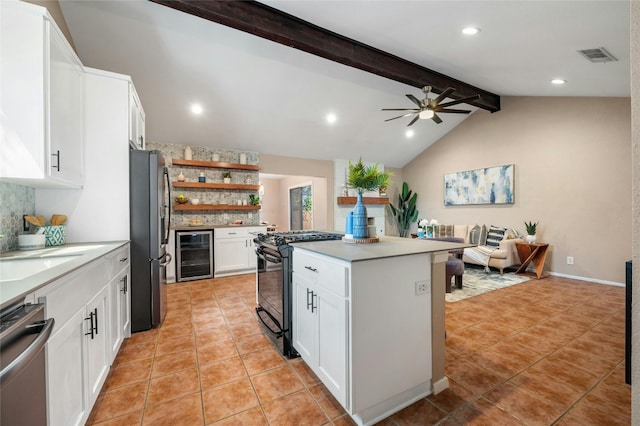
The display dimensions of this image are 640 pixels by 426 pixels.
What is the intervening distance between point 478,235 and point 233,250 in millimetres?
4811

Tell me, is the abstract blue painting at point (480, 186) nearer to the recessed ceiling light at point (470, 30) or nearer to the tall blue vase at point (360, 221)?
the recessed ceiling light at point (470, 30)

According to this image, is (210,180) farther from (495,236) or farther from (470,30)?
(495,236)

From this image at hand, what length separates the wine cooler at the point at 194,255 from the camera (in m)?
4.43

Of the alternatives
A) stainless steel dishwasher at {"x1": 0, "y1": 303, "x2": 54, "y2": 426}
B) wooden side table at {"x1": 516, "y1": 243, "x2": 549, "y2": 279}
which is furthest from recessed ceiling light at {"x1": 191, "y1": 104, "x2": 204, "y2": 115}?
wooden side table at {"x1": 516, "y1": 243, "x2": 549, "y2": 279}

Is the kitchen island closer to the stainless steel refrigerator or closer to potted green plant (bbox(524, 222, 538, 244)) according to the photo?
the stainless steel refrigerator

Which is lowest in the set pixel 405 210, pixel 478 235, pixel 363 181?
pixel 478 235

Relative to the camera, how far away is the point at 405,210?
7500 mm

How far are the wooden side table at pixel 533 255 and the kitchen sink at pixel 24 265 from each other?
5890 millimetres

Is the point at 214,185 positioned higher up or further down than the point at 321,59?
further down

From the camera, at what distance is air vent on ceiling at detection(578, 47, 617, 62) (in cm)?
285

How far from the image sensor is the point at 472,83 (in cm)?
469

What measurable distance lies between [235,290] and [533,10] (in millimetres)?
4534

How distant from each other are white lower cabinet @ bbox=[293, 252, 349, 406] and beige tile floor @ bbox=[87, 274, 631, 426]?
7.9 inches

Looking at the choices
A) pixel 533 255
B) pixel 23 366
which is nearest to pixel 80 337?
pixel 23 366
